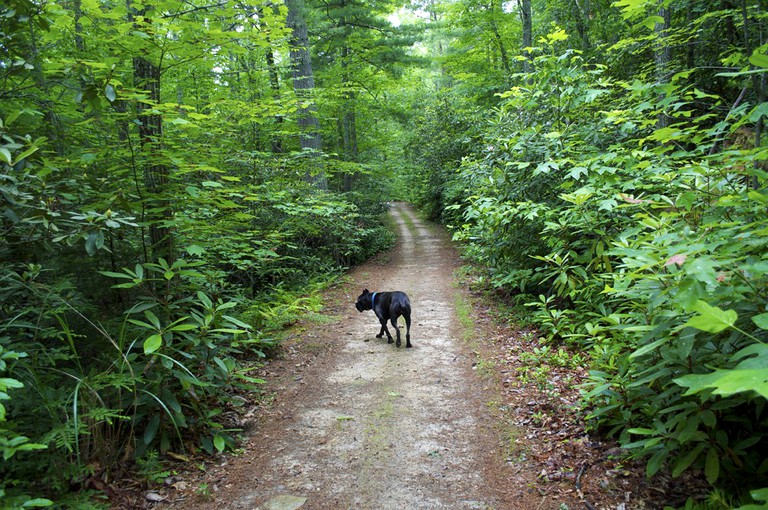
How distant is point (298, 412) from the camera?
4.59 m

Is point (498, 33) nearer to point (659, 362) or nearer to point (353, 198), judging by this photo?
point (353, 198)

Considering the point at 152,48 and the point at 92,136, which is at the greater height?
the point at 152,48

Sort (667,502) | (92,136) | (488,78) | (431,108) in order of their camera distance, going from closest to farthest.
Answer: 1. (667,502)
2. (92,136)
3. (488,78)
4. (431,108)

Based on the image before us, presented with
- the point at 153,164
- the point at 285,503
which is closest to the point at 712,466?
the point at 285,503

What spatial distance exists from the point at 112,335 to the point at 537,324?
5613mm

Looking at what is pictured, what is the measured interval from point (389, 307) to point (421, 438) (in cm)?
257

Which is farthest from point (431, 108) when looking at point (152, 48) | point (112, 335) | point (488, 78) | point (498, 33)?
Answer: point (112, 335)

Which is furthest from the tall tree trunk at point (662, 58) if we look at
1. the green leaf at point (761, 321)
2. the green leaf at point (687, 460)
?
the green leaf at point (761, 321)

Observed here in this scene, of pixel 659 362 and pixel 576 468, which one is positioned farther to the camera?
pixel 576 468

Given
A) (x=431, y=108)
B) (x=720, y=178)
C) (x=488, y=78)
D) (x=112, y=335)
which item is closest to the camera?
(x=720, y=178)

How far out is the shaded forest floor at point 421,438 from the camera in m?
3.10

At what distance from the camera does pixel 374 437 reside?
396 cm

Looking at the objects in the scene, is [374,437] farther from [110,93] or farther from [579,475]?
[110,93]

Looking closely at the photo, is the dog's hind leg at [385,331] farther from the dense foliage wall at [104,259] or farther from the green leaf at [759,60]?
the green leaf at [759,60]
